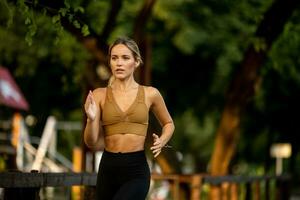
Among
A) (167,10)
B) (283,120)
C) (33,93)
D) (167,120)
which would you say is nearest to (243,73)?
(167,10)

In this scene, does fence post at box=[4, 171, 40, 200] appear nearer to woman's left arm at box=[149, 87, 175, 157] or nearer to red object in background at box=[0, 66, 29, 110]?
woman's left arm at box=[149, 87, 175, 157]

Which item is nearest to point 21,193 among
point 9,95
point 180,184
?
point 180,184

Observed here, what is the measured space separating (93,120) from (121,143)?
0.92 ft

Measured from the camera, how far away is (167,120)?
21.8 ft

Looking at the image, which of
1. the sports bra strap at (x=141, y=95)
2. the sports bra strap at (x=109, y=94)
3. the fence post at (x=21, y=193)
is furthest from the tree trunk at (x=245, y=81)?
the sports bra strap at (x=109, y=94)

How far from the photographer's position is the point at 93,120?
20.2 feet

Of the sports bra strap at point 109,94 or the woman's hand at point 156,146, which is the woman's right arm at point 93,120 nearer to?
the sports bra strap at point 109,94

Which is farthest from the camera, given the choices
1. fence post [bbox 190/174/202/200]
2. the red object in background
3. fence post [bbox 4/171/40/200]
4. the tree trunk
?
the red object in background

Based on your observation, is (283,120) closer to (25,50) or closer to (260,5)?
(25,50)

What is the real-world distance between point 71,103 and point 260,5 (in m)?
14.4

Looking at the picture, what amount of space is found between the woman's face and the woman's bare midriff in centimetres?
37

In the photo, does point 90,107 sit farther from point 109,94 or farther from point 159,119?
point 159,119

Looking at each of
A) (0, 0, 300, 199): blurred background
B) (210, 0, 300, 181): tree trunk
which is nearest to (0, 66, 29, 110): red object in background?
Answer: (0, 0, 300, 199): blurred background

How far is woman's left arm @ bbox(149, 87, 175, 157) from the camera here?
6.42 meters
